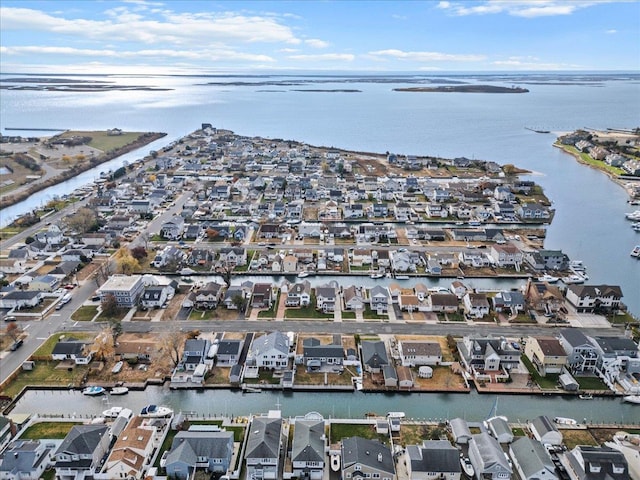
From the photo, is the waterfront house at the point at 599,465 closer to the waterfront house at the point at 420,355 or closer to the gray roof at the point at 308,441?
the waterfront house at the point at 420,355

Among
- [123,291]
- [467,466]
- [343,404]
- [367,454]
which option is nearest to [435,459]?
[467,466]

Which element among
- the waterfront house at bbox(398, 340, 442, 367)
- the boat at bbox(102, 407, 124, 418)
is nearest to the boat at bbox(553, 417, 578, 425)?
the waterfront house at bbox(398, 340, 442, 367)

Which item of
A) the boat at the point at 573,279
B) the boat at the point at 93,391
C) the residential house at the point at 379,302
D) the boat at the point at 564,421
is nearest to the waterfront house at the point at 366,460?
the boat at the point at 564,421

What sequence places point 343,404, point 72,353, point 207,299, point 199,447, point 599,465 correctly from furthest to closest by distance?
1. point 207,299
2. point 72,353
3. point 343,404
4. point 199,447
5. point 599,465

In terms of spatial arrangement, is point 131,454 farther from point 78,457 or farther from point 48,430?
point 48,430

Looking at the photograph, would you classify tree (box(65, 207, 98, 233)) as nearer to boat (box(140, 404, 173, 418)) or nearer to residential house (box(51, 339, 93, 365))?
residential house (box(51, 339, 93, 365))
